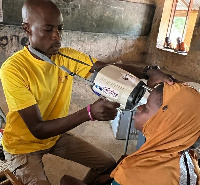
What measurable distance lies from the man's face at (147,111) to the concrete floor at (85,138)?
1575mm

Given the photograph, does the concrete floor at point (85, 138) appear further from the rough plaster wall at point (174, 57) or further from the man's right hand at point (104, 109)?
the man's right hand at point (104, 109)

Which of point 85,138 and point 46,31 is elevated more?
point 46,31

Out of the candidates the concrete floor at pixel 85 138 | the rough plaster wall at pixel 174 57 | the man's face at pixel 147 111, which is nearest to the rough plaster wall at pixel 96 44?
the rough plaster wall at pixel 174 57

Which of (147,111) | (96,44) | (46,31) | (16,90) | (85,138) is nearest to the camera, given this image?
(147,111)

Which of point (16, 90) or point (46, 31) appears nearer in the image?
point (16, 90)

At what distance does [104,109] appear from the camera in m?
1.28

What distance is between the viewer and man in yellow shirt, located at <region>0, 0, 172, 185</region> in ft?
4.70

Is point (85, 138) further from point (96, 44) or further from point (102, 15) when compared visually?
point (102, 15)

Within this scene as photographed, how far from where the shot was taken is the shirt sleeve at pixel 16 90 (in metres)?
1.43

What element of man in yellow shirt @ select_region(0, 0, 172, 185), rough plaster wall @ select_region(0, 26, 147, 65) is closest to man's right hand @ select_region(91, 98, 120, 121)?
man in yellow shirt @ select_region(0, 0, 172, 185)

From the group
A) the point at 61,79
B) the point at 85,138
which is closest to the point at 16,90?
the point at 61,79

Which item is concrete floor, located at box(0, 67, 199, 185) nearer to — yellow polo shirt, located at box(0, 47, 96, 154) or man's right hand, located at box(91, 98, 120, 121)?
yellow polo shirt, located at box(0, 47, 96, 154)

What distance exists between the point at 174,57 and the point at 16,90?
3.13m

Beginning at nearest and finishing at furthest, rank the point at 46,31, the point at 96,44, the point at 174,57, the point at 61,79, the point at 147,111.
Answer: the point at 147,111
the point at 46,31
the point at 61,79
the point at 174,57
the point at 96,44
